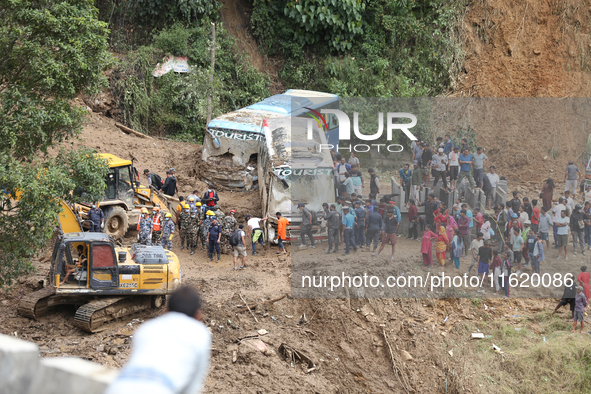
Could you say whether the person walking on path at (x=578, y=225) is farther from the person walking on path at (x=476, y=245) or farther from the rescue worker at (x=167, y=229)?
the rescue worker at (x=167, y=229)

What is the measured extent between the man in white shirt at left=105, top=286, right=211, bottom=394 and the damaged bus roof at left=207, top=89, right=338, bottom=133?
1532cm

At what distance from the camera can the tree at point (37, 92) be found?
9297mm

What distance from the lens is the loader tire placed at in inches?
551

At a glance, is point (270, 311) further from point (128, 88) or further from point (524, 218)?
point (128, 88)

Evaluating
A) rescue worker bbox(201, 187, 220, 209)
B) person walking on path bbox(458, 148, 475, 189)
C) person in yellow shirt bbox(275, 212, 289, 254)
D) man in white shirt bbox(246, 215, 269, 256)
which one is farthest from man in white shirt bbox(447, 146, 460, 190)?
rescue worker bbox(201, 187, 220, 209)

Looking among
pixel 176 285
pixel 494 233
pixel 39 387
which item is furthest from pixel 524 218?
pixel 39 387

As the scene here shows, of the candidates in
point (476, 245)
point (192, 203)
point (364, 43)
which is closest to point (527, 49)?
point (364, 43)

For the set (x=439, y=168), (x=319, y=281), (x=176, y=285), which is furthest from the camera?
(x=439, y=168)

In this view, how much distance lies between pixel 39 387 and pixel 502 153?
17724 millimetres

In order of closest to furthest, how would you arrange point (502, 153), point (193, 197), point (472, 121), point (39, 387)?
point (39, 387)
point (193, 197)
point (502, 153)
point (472, 121)

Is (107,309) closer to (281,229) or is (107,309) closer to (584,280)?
(281,229)

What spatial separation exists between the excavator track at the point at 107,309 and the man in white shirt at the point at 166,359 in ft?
27.3

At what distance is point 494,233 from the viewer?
12.8m

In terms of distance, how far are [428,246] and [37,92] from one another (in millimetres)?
8598
